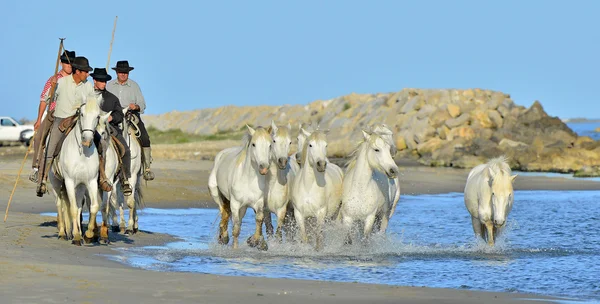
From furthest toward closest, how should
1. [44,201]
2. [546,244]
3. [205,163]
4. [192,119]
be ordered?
[192,119] → [205,163] → [44,201] → [546,244]

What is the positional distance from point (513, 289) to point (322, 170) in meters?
3.46

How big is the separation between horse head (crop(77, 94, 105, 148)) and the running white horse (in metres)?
3.62

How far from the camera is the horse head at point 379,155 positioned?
45.3 feet

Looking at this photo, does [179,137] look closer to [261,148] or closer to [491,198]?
[491,198]

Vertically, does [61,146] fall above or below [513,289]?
above

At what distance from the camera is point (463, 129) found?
47.5 m

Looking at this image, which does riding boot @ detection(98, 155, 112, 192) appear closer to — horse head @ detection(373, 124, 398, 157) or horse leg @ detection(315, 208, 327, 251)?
horse leg @ detection(315, 208, 327, 251)

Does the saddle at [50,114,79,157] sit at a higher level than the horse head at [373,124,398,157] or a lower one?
lower

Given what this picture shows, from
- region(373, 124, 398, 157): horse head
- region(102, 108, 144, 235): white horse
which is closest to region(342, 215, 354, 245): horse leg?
region(373, 124, 398, 157): horse head

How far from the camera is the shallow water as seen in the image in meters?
12.0

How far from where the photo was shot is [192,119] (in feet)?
303

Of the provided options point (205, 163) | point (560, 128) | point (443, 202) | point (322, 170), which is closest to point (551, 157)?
point (560, 128)

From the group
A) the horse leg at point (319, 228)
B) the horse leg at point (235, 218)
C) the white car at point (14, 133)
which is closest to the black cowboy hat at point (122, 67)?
the horse leg at point (235, 218)

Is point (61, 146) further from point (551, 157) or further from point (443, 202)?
point (551, 157)
